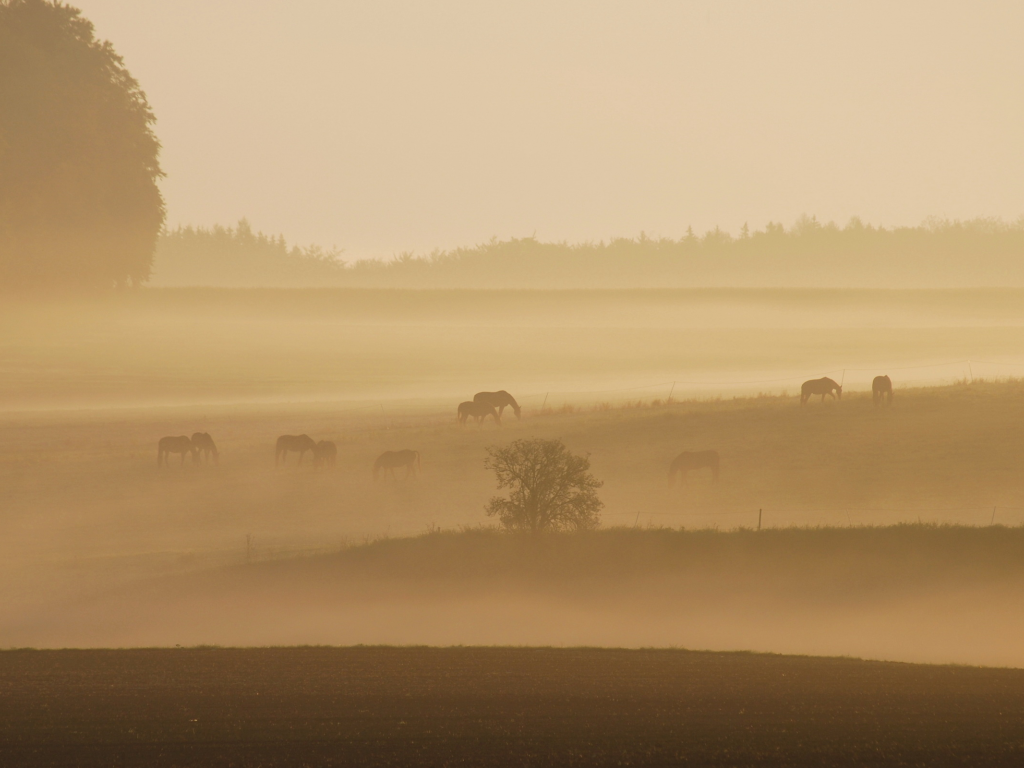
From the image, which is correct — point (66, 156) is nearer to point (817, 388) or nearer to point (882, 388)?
point (817, 388)

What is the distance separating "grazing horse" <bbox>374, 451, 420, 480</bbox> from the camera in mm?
41406

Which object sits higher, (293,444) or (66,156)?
(66,156)

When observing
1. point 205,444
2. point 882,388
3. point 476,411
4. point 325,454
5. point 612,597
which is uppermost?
point 882,388

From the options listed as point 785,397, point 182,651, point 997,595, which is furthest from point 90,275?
point 997,595

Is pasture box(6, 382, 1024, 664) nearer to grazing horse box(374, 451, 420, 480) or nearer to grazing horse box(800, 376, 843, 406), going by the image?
grazing horse box(374, 451, 420, 480)

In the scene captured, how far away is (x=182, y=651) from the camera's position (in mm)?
20375

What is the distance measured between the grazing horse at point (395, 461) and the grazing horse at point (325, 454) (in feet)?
9.88

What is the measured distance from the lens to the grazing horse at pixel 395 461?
136 ft

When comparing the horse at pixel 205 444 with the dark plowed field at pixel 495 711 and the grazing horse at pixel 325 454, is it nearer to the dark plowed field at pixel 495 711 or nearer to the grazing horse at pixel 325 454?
the grazing horse at pixel 325 454

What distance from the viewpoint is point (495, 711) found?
14.3 metres

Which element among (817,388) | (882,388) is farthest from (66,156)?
(882,388)

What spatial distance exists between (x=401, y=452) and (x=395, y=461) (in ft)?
1.67

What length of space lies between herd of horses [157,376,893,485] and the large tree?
35.5m

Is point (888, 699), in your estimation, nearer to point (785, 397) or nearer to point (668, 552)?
point (668, 552)
